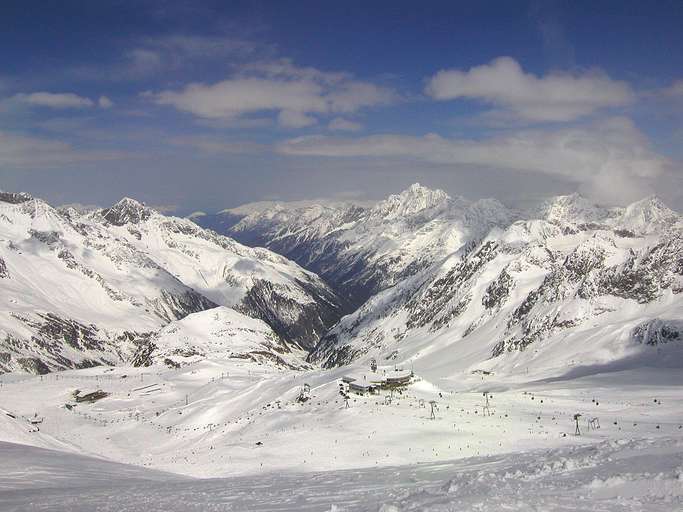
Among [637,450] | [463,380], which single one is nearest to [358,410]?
[637,450]

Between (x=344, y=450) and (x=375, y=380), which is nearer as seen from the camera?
(x=344, y=450)

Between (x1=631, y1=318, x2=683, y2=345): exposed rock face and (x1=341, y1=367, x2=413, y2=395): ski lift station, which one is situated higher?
(x1=341, y1=367, x2=413, y2=395): ski lift station

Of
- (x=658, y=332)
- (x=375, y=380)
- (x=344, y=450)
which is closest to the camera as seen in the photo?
(x=344, y=450)

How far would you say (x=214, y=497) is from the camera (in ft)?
91.9

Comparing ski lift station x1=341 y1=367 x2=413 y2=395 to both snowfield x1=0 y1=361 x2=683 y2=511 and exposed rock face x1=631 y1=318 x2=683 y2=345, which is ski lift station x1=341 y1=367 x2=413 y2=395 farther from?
exposed rock face x1=631 y1=318 x2=683 y2=345

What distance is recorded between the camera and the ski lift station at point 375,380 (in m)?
79.1

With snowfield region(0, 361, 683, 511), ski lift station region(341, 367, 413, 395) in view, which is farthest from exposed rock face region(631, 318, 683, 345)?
ski lift station region(341, 367, 413, 395)

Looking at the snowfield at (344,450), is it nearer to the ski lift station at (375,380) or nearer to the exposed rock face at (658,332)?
the ski lift station at (375,380)

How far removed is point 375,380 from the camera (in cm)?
8375

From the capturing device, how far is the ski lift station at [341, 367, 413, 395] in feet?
260

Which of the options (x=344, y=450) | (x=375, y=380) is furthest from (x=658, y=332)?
(x=344, y=450)

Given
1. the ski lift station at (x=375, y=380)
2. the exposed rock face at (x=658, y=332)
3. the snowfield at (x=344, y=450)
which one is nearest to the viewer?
the snowfield at (x=344, y=450)

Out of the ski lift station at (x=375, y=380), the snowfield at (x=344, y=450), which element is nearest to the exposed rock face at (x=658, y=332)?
the snowfield at (x=344, y=450)

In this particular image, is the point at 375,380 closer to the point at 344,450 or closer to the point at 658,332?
the point at 344,450
